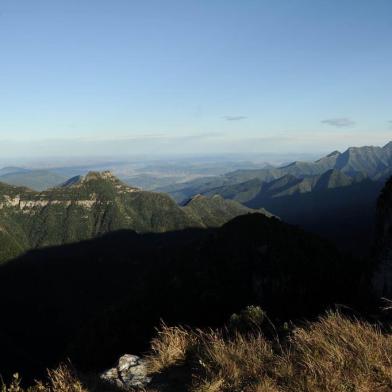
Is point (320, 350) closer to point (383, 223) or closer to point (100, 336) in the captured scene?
point (383, 223)

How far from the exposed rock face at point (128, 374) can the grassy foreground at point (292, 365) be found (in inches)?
10.7

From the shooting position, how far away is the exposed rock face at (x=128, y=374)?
8.61 m

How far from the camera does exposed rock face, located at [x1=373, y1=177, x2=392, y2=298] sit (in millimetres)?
48875

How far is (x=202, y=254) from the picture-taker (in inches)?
4796

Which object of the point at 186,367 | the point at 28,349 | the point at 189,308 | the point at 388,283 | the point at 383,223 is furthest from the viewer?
the point at 28,349

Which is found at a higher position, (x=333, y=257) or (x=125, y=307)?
(x=333, y=257)

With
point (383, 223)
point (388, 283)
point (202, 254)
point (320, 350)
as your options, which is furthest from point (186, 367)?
point (202, 254)

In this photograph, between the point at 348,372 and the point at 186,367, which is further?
the point at 186,367

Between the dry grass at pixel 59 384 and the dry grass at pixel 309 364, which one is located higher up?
the dry grass at pixel 309 364

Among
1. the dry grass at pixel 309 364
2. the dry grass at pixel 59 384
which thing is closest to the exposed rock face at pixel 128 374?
the dry grass at pixel 59 384

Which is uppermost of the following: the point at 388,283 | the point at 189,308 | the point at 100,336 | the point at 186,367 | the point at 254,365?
the point at 254,365

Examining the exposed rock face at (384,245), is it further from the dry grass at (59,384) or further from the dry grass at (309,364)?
the dry grass at (59,384)

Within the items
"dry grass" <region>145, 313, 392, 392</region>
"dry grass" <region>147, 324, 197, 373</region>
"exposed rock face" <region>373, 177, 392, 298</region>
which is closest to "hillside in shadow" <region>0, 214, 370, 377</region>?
"exposed rock face" <region>373, 177, 392, 298</region>

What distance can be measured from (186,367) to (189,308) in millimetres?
91674
